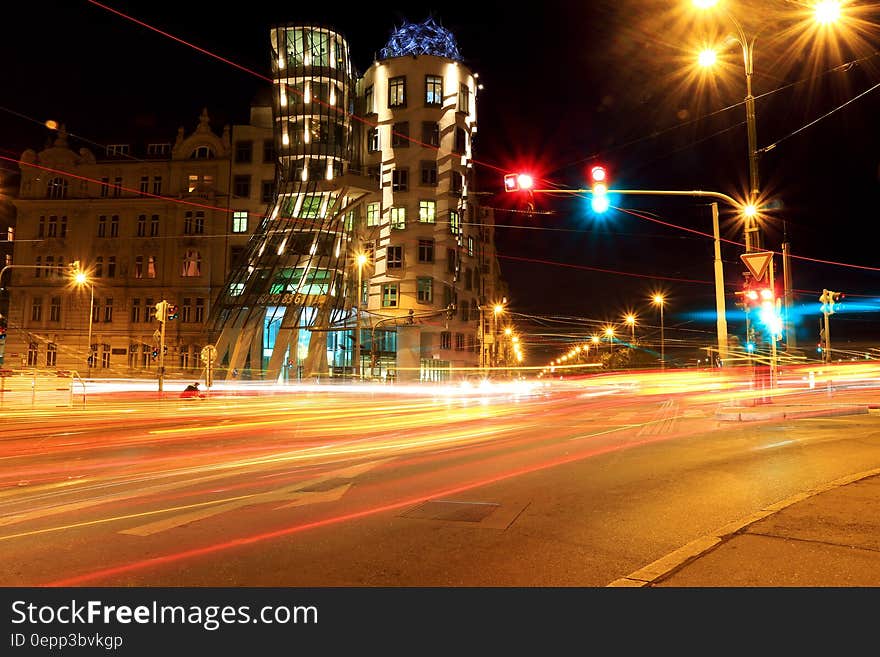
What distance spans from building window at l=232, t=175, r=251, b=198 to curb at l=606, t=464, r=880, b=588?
56655 millimetres

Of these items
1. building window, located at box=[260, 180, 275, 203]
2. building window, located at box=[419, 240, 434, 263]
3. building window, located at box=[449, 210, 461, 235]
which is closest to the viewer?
building window, located at box=[419, 240, 434, 263]

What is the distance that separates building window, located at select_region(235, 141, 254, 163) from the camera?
5822 centimetres

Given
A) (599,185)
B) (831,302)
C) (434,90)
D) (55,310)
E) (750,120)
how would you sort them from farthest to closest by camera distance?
1. (55,310)
2. (434,90)
3. (831,302)
4. (750,120)
5. (599,185)

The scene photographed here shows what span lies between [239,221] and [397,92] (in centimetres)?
1833

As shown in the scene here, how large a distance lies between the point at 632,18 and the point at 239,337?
37108 millimetres

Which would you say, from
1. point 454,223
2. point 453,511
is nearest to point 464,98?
point 454,223

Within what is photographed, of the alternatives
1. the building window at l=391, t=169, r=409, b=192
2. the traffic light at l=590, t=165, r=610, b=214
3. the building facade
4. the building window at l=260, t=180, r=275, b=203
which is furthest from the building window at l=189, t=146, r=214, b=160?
the traffic light at l=590, t=165, r=610, b=214

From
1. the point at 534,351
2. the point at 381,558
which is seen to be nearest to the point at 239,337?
the point at 381,558

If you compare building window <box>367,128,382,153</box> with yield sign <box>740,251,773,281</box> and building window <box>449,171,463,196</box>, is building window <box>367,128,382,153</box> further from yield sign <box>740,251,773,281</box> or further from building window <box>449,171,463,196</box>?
yield sign <box>740,251,773,281</box>

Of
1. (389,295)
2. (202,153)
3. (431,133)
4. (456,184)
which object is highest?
(202,153)

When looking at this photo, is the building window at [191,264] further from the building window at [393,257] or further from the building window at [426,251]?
the building window at [426,251]

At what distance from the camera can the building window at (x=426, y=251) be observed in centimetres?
4986

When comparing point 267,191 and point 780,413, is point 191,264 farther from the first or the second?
point 780,413

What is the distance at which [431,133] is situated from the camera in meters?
50.6
